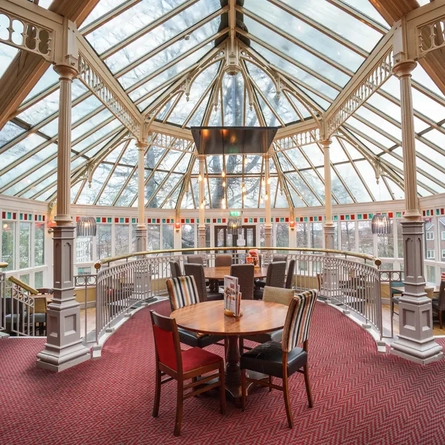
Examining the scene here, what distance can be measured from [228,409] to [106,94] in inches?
240

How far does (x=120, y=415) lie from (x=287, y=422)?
1.44 meters

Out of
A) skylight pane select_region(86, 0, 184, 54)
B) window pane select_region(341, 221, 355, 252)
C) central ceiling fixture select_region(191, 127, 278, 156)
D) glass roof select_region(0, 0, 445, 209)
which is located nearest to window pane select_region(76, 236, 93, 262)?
glass roof select_region(0, 0, 445, 209)

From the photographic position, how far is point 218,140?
725cm

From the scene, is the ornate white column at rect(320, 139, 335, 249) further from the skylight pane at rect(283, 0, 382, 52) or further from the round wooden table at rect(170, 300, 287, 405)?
the round wooden table at rect(170, 300, 287, 405)

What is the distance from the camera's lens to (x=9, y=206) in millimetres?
9328

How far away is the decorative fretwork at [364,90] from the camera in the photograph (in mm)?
5232

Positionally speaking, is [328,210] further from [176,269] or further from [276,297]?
[276,297]

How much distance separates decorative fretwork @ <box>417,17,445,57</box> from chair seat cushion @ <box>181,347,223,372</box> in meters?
4.47

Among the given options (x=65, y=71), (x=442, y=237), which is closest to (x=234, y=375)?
(x=65, y=71)

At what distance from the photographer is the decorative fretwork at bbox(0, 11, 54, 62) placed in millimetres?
3770

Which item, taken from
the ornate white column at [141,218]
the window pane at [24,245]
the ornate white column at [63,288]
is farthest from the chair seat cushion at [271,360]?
the window pane at [24,245]

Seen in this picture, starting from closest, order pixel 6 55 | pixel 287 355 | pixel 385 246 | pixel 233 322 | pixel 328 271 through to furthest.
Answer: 1. pixel 287 355
2. pixel 233 322
3. pixel 6 55
4. pixel 328 271
5. pixel 385 246

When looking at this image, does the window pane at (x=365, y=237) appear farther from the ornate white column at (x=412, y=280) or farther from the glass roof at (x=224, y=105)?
the ornate white column at (x=412, y=280)

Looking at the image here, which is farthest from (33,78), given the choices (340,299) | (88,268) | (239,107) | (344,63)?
(88,268)
